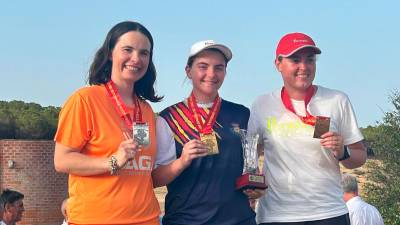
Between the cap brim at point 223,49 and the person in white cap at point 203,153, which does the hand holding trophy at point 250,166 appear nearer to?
the person in white cap at point 203,153

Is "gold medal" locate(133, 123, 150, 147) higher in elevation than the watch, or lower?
higher

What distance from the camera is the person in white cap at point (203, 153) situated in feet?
12.8

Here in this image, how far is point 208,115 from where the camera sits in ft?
13.4

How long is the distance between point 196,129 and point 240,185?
17.7 inches

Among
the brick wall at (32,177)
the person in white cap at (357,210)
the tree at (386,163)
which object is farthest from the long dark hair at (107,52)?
the brick wall at (32,177)

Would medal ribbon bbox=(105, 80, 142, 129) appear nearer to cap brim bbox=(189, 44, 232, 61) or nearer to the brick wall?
cap brim bbox=(189, 44, 232, 61)

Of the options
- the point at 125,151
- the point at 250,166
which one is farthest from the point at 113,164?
the point at 250,166

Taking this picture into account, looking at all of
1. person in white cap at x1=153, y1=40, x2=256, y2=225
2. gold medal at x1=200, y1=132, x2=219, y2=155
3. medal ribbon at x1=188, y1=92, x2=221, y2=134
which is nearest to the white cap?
person in white cap at x1=153, y1=40, x2=256, y2=225

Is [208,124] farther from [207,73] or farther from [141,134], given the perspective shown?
[141,134]

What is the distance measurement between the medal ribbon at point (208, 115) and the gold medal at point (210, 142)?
0.15 feet

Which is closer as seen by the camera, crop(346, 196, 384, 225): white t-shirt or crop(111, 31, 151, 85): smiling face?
crop(111, 31, 151, 85): smiling face

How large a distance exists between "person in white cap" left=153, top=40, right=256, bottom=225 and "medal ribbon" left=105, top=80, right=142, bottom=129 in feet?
0.90

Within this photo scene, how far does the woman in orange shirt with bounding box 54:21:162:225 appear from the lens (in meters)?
3.45

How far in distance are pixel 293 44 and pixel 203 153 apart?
1.05 metres
